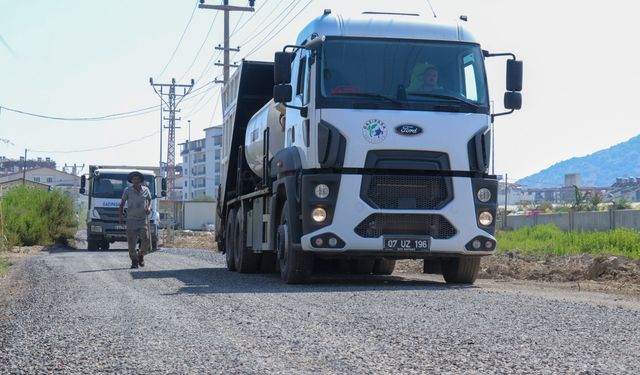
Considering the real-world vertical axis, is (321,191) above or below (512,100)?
below

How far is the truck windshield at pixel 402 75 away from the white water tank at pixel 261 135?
2470 millimetres

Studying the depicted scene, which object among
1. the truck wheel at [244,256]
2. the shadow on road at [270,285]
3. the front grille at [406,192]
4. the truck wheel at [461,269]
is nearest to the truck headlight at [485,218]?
the front grille at [406,192]

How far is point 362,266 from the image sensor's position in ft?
55.3

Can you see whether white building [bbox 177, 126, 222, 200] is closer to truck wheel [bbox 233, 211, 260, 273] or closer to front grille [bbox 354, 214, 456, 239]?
truck wheel [bbox 233, 211, 260, 273]

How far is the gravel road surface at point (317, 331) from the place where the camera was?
610 cm

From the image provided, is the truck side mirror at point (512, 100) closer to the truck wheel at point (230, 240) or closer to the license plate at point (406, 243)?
the license plate at point (406, 243)

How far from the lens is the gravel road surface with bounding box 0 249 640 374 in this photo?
610cm

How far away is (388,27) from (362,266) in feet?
17.4

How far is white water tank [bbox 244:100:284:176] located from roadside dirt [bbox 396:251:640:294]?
442cm

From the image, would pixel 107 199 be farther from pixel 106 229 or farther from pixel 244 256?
pixel 244 256

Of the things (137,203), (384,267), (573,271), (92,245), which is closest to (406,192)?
(384,267)

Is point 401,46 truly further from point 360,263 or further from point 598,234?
point 598,234

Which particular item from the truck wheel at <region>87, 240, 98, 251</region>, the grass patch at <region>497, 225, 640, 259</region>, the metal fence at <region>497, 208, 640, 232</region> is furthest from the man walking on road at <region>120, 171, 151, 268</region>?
the metal fence at <region>497, 208, 640, 232</region>

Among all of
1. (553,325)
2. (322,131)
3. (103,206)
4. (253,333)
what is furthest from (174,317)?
(103,206)
